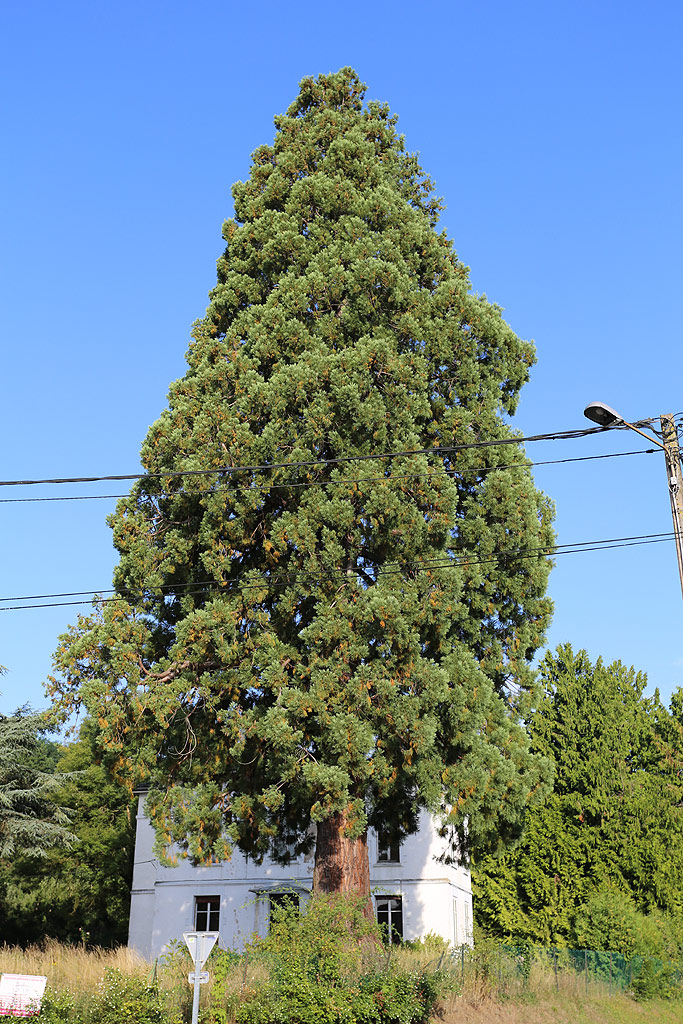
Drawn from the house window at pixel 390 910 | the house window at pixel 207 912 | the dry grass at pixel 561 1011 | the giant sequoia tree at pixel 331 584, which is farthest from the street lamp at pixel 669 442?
the house window at pixel 207 912

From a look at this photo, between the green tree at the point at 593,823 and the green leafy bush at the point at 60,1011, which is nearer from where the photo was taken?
the green leafy bush at the point at 60,1011

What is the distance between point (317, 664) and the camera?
15.5 meters

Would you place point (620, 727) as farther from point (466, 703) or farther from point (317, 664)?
point (317, 664)

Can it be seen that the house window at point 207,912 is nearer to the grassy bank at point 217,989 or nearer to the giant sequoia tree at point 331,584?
the grassy bank at point 217,989

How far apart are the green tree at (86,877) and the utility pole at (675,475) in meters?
33.8

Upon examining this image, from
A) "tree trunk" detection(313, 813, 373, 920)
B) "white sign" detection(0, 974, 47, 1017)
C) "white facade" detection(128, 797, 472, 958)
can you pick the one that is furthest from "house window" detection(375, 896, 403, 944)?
"white sign" detection(0, 974, 47, 1017)

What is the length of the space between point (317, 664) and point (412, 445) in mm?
4362

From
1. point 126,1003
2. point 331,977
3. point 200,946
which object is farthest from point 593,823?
point 200,946

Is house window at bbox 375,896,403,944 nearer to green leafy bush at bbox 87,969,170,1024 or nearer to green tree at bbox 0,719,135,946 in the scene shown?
green tree at bbox 0,719,135,946

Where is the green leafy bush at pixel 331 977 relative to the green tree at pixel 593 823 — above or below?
below

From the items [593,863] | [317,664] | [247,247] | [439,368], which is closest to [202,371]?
[247,247]

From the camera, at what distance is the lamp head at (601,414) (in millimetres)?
11197

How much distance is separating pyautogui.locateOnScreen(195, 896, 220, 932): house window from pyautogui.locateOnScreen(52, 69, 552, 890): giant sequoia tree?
14.9 metres

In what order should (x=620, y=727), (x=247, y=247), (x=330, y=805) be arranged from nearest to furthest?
(x=330, y=805), (x=247, y=247), (x=620, y=727)
